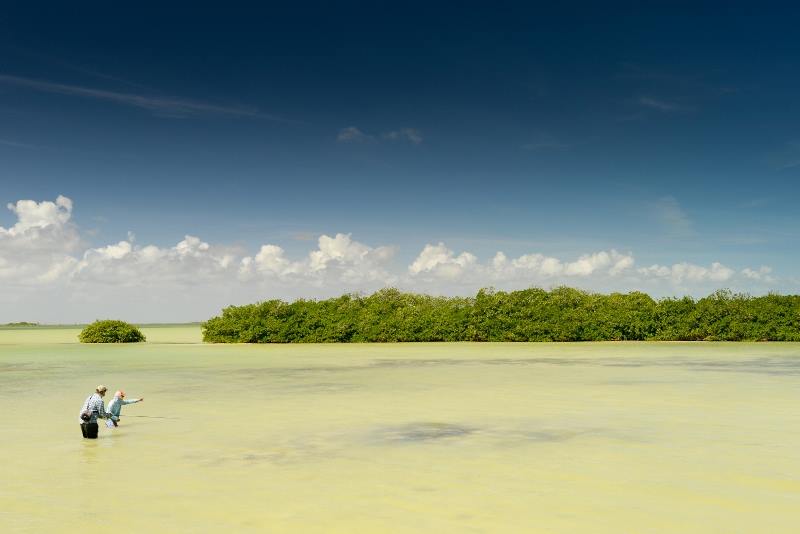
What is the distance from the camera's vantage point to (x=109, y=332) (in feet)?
173

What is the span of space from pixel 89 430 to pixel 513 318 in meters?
35.9

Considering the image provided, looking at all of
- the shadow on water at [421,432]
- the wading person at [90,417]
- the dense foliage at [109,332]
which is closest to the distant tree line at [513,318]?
the dense foliage at [109,332]

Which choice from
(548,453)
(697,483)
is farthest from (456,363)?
(697,483)

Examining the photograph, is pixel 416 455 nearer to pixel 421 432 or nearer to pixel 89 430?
pixel 421 432

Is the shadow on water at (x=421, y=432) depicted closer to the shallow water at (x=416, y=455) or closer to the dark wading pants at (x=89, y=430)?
the shallow water at (x=416, y=455)

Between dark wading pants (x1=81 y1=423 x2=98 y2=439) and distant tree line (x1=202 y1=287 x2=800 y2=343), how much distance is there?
115 feet

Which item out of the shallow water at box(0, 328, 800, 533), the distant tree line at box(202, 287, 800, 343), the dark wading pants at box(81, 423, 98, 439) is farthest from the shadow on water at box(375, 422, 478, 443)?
the distant tree line at box(202, 287, 800, 343)

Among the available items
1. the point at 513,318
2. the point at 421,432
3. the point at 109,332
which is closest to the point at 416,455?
the point at 421,432

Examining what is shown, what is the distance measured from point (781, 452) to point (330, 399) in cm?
1092

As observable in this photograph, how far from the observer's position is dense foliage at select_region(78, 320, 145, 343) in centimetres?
5300

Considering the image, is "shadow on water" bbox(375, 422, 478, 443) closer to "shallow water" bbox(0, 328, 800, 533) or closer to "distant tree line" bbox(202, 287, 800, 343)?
"shallow water" bbox(0, 328, 800, 533)

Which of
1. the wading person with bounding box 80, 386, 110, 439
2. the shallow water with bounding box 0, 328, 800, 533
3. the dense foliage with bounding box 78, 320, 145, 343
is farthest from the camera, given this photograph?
the dense foliage with bounding box 78, 320, 145, 343

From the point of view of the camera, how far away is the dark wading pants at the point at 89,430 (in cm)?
1366

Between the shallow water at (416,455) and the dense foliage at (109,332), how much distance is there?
29.2m
